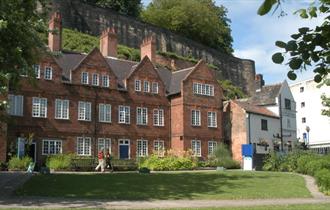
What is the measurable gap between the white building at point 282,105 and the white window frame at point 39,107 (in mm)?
27876

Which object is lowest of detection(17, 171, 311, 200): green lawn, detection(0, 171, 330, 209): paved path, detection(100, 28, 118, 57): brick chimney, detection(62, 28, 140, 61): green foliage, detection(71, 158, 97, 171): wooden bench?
detection(0, 171, 330, 209): paved path

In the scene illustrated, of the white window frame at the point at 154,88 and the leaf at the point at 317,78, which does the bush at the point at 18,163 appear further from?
the leaf at the point at 317,78

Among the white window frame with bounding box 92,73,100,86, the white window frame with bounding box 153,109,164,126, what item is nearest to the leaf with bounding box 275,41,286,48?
the white window frame with bounding box 92,73,100,86

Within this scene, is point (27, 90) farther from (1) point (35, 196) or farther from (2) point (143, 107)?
(1) point (35, 196)

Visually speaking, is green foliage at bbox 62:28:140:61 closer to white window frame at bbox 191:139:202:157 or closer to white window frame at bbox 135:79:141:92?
white window frame at bbox 135:79:141:92

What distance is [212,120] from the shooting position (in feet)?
170

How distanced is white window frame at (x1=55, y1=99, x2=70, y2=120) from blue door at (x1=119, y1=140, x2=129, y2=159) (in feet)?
18.7

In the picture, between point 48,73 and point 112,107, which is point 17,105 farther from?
point 112,107

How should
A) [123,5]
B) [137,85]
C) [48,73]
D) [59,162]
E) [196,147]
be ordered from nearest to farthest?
[59,162] < [48,73] < [137,85] < [196,147] < [123,5]

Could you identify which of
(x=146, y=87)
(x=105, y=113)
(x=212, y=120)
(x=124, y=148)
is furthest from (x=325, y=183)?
(x=212, y=120)

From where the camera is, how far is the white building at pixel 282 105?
59.6 m

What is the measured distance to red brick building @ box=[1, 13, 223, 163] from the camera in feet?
136

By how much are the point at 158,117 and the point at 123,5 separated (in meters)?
36.3

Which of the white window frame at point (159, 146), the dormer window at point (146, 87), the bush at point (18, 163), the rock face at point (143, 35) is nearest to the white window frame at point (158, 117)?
the white window frame at point (159, 146)
